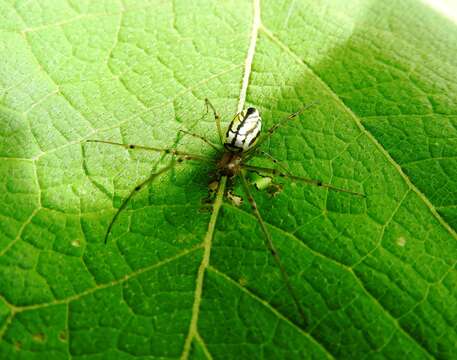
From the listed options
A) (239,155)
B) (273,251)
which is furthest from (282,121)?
(273,251)

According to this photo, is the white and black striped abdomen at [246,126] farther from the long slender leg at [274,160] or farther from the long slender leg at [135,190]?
the long slender leg at [135,190]

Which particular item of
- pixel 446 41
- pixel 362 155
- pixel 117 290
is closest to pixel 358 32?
pixel 446 41

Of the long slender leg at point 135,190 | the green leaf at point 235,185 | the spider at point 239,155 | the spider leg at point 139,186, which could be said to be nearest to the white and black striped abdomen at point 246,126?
the spider at point 239,155

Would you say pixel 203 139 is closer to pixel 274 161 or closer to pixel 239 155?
pixel 239 155

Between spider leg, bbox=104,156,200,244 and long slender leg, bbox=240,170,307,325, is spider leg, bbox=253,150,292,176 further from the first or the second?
spider leg, bbox=104,156,200,244

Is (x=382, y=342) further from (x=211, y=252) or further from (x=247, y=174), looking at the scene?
(x=247, y=174)

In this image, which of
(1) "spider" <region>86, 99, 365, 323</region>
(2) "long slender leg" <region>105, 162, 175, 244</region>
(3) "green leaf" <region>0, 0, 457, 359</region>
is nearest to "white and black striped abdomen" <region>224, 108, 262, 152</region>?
(1) "spider" <region>86, 99, 365, 323</region>

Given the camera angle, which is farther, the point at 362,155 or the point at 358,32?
the point at 358,32
